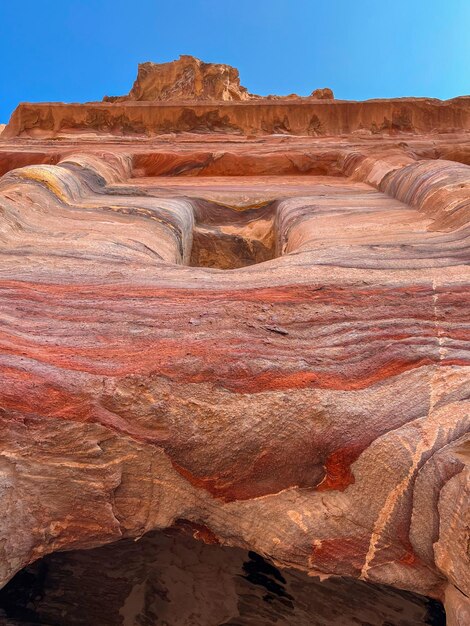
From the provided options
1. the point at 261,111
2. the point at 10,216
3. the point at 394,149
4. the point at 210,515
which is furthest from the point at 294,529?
the point at 261,111

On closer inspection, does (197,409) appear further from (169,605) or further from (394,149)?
(394,149)

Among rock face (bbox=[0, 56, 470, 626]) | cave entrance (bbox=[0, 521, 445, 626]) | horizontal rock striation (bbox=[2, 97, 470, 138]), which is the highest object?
horizontal rock striation (bbox=[2, 97, 470, 138])

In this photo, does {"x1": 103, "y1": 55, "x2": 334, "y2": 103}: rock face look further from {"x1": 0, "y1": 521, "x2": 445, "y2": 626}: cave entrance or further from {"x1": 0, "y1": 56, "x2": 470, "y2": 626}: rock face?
{"x1": 0, "y1": 521, "x2": 445, "y2": 626}: cave entrance

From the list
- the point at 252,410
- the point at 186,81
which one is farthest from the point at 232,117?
the point at 252,410

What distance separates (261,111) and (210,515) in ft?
26.7

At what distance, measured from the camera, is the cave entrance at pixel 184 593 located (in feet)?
6.33

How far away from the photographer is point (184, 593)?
Answer: 199 cm

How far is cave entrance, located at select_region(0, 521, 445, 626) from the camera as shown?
1.93 meters

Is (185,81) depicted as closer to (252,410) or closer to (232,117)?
(232,117)

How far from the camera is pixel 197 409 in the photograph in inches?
66.9

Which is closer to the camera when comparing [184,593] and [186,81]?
[184,593]

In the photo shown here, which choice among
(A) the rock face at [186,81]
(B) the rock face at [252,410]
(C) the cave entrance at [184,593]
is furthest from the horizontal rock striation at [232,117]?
(C) the cave entrance at [184,593]

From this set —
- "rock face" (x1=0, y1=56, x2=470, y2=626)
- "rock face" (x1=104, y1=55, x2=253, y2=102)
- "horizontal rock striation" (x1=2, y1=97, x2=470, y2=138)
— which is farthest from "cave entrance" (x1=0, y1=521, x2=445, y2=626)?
"rock face" (x1=104, y1=55, x2=253, y2=102)

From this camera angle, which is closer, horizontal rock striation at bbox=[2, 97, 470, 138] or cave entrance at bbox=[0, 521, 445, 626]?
cave entrance at bbox=[0, 521, 445, 626]
